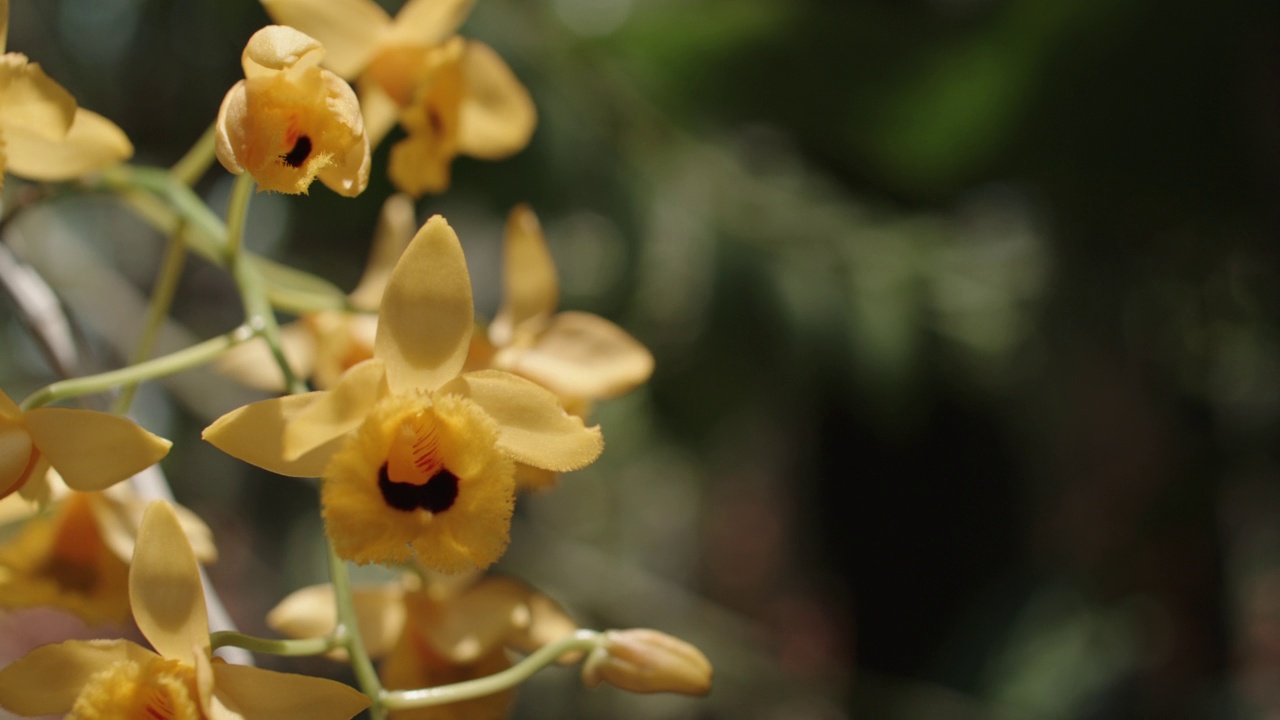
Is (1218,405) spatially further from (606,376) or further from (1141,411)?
(606,376)

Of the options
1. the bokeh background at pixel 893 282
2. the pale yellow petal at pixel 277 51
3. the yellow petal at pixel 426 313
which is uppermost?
the pale yellow petal at pixel 277 51

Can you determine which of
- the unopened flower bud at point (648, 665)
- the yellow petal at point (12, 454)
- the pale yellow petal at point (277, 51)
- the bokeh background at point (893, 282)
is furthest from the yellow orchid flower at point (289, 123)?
the bokeh background at point (893, 282)

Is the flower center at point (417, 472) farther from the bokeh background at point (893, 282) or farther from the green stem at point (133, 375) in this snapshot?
the bokeh background at point (893, 282)

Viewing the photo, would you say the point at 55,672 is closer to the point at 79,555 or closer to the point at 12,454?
the point at 12,454

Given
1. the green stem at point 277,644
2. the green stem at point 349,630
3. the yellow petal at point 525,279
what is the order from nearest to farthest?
1. the green stem at point 277,644
2. the green stem at point 349,630
3. the yellow petal at point 525,279

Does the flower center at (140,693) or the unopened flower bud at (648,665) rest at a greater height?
the flower center at (140,693)

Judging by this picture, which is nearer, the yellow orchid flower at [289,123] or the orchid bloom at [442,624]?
the yellow orchid flower at [289,123]

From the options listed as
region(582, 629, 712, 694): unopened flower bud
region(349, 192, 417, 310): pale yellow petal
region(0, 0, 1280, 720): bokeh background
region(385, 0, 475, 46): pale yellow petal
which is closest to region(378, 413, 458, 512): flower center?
region(582, 629, 712, 694): unopened flower bud

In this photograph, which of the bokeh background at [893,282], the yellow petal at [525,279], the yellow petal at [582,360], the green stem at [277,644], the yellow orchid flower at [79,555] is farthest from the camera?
the bokeh background at [893,282]
